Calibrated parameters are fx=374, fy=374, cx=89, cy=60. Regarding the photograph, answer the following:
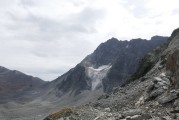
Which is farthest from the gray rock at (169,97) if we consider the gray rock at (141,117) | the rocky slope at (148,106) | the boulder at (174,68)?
the gray rock at (141,117)

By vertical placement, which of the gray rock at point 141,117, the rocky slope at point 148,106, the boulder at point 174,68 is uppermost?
the boulder at point 174,68

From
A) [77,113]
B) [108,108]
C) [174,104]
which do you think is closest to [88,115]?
[77,113]

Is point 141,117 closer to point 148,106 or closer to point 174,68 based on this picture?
point 148,106

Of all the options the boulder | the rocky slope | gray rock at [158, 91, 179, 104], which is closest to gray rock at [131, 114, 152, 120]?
the rocky slope

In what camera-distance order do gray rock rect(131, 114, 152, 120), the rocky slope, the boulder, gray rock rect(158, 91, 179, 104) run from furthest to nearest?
the boulder → gray rock rect(158, 91, 179, 104) → the rocky slope → gray rock rect(131, 114, 152, 120)

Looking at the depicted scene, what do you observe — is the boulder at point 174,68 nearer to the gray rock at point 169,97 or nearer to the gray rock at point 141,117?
the gray rock at point 169,97

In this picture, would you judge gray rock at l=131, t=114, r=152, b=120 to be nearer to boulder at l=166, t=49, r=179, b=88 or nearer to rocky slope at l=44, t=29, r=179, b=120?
rocky slope at l=44, t=29, r=179, b=120

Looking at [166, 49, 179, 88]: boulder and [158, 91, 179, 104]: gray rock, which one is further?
[166, 49, 179, 88]: boulder

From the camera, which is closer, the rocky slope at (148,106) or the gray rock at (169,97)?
the rocky slope at (148,106)

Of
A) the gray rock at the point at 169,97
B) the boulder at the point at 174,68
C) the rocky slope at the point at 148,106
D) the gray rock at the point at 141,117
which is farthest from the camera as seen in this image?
the boulder at the point at 174,68

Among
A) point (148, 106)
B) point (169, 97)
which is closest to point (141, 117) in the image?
point (169, 97)

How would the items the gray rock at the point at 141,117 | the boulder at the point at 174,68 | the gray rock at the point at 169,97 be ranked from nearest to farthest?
the gray rock at the point at 141,117 → the gray rock at the point at 169,97 → the boulder at the point at 174,68

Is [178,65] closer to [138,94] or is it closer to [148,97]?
[148,97]

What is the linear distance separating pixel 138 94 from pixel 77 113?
30.0 feet
